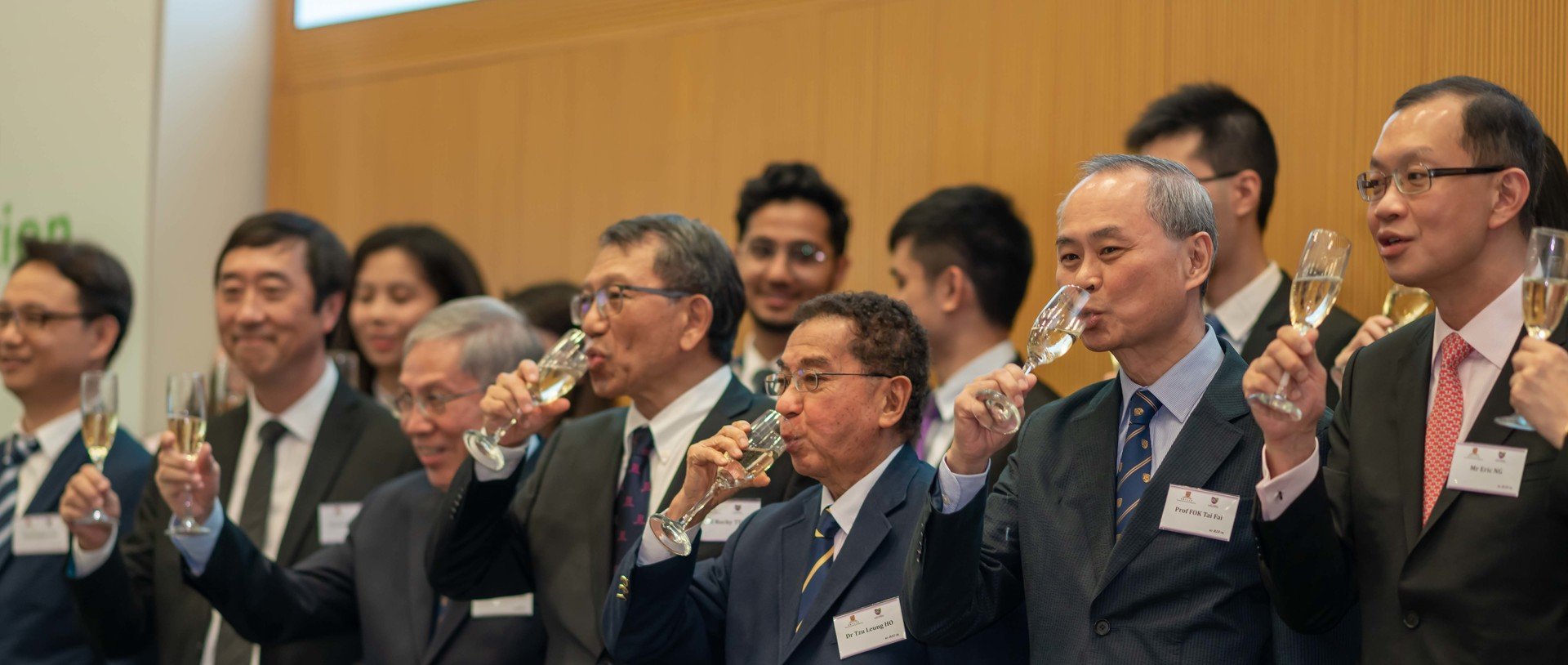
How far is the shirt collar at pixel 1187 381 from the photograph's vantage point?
9.21ft

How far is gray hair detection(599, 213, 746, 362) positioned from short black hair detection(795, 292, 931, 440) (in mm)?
640

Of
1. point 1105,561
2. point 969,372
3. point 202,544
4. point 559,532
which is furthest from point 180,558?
point 1105,561

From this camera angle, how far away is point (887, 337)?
3.23m

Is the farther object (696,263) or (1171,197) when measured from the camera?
(696,263)

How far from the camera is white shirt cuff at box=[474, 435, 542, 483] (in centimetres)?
371

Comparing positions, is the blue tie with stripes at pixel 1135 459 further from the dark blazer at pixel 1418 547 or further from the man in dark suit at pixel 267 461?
the man in dark suit at pixel 267 461

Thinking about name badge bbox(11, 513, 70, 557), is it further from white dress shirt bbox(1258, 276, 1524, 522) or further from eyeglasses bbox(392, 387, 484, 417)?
white dress shirt bbox(1258, 276, 1524, 522)

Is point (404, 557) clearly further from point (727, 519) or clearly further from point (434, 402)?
point (727, 519)

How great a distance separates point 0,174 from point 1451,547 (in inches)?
280

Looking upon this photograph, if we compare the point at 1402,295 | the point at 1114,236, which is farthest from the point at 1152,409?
the point at 1402,295

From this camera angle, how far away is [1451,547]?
→ 2.38m

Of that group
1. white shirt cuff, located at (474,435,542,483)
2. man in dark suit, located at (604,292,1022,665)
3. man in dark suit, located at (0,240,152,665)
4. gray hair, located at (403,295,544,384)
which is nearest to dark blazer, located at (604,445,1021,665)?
man in dark suit, located at (604,292,1022,665)

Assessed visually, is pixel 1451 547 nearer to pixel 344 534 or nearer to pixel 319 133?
pixel 344 534

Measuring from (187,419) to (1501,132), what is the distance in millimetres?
3111
